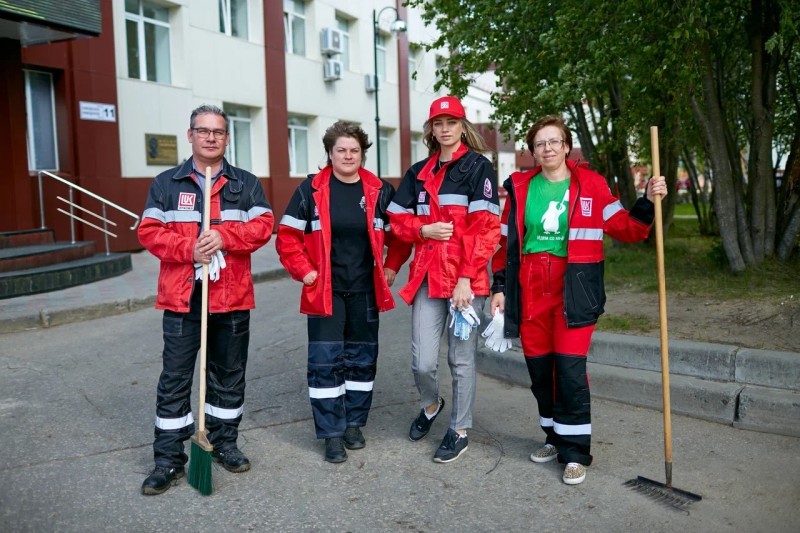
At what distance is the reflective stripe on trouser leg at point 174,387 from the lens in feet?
13.9

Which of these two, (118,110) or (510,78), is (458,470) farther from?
(118,110)

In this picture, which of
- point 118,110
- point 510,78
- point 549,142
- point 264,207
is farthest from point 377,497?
point 118,110

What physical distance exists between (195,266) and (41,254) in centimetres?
847

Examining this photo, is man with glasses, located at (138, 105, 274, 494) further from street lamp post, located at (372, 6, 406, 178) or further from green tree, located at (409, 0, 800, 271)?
street lamp post, located at (372, 6, 406, 178)

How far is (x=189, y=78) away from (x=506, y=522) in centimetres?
1593

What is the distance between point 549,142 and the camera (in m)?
4.29

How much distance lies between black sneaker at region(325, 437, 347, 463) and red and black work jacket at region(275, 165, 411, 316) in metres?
0.74

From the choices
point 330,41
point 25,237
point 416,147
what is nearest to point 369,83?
point 330,41

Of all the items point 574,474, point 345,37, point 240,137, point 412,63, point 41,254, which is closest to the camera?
point 574,474

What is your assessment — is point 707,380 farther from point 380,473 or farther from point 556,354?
point 380,473

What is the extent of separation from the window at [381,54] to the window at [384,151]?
1.87 m

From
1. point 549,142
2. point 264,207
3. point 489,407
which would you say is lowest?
point 489,407

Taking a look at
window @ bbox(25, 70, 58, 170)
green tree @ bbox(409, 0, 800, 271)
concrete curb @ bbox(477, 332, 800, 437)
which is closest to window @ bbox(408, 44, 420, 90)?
window @ bbox(25, 70, 58, 170)

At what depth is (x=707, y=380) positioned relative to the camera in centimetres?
537
